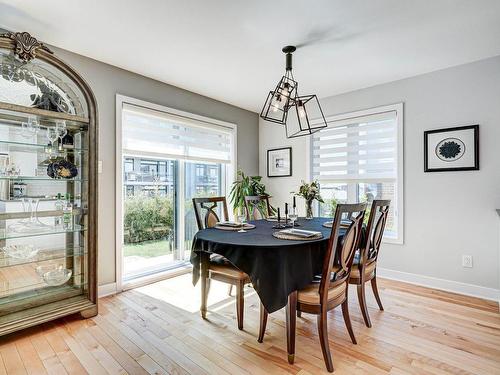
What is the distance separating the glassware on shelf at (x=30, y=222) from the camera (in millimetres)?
2355

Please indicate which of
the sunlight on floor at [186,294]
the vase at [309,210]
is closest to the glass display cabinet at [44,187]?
the sunlight on floor at [186,294]

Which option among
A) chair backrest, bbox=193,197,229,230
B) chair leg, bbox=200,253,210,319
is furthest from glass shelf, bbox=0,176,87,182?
chair leg, bbox=200,253,210,319

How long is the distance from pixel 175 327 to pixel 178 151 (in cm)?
224

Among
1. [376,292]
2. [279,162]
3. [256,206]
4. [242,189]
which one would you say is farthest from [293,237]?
[279,162]

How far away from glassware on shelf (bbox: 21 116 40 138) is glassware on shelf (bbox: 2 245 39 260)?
3.08 feet

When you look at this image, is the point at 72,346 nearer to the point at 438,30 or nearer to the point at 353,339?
the point at 353,339

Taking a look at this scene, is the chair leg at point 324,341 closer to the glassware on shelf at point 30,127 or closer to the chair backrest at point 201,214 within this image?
the chair backrest at point 201,214

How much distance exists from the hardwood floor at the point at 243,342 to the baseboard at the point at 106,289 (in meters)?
0.19

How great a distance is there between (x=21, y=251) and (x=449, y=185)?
4.31 m

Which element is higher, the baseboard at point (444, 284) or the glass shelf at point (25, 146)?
the glass shelf at point (25, 146)

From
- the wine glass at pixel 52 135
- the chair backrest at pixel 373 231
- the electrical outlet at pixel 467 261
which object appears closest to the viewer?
the chair backrest at pixel 373 231

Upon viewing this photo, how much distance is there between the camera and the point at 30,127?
2416mm

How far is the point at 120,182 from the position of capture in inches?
125

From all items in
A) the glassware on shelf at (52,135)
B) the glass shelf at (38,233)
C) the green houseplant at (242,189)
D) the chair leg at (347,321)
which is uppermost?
the glassware on shelf at (52,135)
